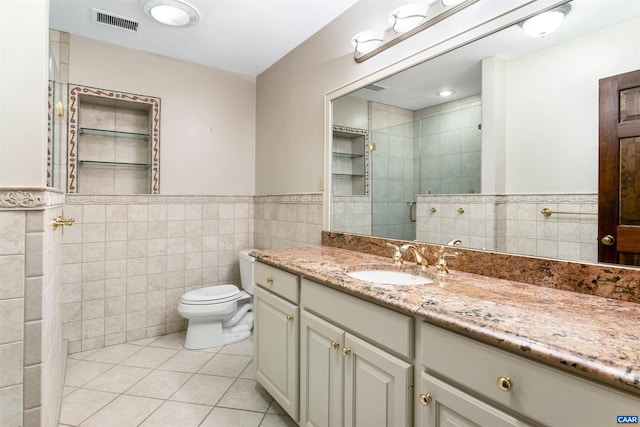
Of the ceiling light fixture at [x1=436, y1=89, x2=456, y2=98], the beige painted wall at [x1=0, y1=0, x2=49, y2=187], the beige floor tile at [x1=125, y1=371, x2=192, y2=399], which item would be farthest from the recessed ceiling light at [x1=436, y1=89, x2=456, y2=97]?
the beige floor tile at [x1=125, y1=371, x2=192, y2=399]

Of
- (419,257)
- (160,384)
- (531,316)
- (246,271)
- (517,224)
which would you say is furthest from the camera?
(246,271)

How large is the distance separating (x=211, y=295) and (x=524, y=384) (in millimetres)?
2352

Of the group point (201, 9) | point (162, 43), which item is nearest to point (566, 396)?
point (201, 9)

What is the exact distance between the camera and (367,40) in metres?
1.85

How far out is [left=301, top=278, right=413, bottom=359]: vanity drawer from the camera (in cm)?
99

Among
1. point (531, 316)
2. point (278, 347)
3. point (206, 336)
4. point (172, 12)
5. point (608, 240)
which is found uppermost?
point (172, 12)

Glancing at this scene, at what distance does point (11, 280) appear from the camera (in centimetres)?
115

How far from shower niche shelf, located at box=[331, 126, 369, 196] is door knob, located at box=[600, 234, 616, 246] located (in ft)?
4.01

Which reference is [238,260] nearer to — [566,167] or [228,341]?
[228,341]

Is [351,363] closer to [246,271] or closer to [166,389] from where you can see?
[166,389]

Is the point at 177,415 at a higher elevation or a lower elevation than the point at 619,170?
lower

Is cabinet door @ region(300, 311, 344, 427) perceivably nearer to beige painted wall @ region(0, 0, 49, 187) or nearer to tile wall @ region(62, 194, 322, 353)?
tile wall @ region(62, 194, 322, 353)

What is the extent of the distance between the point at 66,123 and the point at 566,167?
3.12m

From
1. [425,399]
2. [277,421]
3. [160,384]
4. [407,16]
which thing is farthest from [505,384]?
[160,384]
